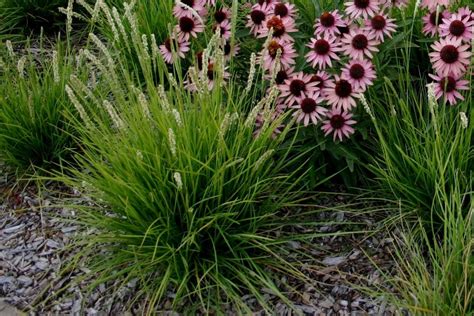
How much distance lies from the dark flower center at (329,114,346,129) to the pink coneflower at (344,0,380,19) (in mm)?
458

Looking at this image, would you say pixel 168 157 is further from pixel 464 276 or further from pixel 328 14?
pixel 464 276

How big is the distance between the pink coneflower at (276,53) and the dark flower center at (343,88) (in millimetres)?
250

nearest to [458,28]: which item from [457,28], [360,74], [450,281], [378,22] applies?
[457,28]

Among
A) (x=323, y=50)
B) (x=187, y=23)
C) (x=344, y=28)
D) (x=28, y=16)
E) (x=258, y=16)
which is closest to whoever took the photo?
(x=323, y=50)

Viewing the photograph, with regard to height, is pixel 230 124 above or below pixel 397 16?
below

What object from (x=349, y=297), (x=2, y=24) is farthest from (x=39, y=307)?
(x=2, y=24)

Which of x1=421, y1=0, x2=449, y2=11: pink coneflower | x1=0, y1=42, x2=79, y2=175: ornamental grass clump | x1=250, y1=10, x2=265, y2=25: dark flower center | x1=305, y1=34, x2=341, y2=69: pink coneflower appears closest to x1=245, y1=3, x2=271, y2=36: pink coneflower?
x1=250, y1=10, x2=265, y2=25: dark flower center

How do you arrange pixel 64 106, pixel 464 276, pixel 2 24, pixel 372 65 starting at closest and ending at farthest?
pixel 464 276, pixel 372 65, pixel 64 106, pixel 2 24

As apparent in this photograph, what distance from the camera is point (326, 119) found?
10.0ft

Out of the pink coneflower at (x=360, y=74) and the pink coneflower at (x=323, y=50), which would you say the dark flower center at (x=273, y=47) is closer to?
the pink coneflower at (x=323, y=50)

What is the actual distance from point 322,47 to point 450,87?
0.55m

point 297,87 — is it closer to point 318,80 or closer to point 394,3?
point 318,80

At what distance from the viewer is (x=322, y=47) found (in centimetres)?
298

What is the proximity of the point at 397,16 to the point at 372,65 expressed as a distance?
0.65 meters
